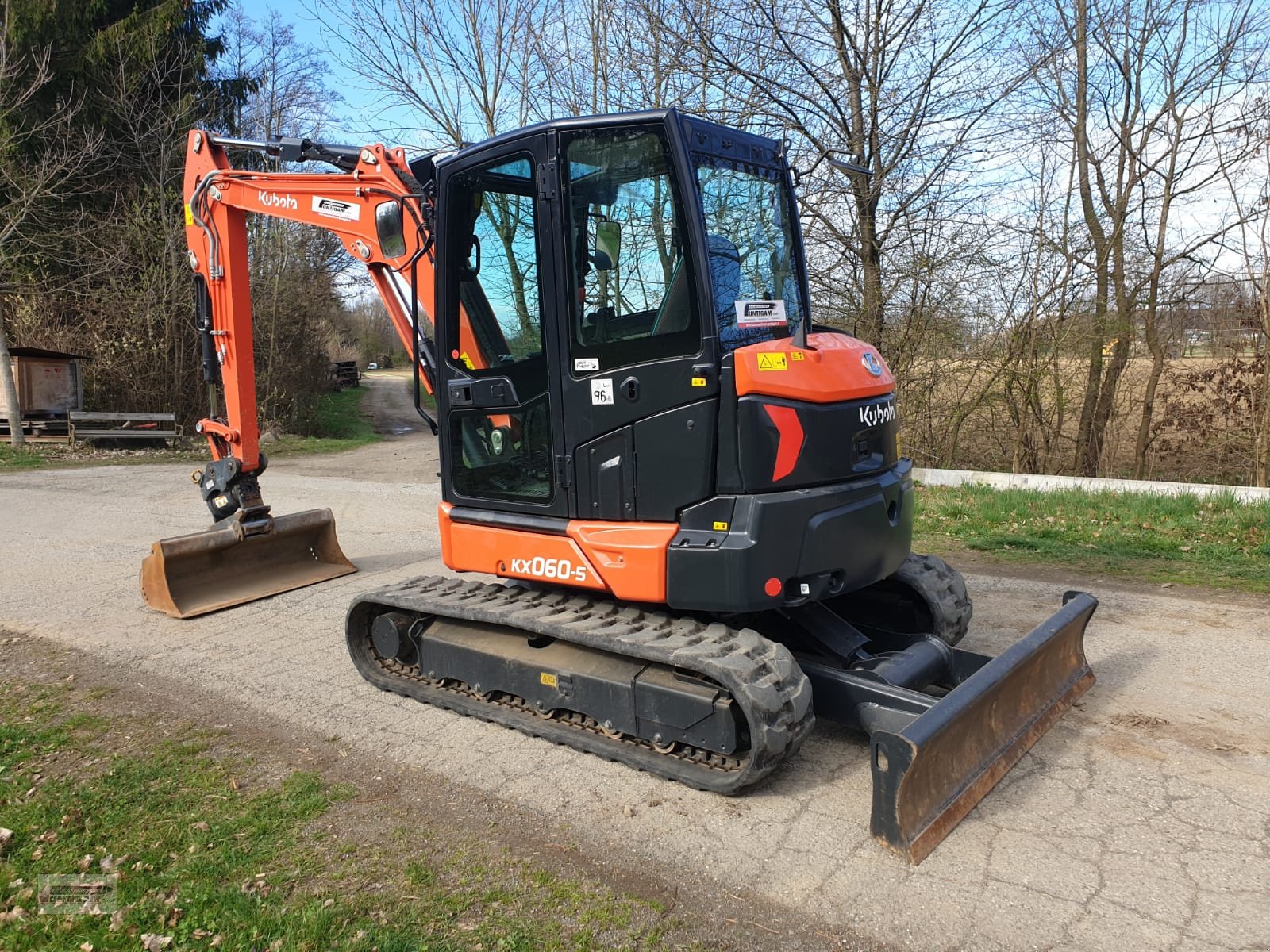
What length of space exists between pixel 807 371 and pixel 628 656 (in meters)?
1.40

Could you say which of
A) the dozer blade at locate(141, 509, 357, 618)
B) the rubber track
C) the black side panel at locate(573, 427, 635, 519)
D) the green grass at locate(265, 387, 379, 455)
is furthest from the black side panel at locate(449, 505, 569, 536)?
the green grass at locate(265, 387, 379, 455)

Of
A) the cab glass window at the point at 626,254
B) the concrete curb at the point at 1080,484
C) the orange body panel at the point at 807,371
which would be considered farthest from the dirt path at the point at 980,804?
the concrete curb at the point at 1080,484

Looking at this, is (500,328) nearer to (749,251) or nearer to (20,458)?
(749,251)

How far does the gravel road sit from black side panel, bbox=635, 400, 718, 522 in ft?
3.80

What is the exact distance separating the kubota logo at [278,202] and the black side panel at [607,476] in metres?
2.99

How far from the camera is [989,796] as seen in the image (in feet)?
11.9

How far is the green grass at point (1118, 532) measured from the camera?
23.5ft

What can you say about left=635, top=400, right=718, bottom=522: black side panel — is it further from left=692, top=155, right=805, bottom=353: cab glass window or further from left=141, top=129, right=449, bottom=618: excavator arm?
left=141, top=129, right=449, bottom=618: excavator arm

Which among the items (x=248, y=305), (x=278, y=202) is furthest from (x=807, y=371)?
(x=248, y=305)

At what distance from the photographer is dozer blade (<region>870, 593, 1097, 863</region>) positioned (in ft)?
10.5

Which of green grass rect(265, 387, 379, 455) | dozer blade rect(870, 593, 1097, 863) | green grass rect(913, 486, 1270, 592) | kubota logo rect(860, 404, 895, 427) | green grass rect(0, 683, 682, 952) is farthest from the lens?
green grass rect(265, 387, 379, 455)

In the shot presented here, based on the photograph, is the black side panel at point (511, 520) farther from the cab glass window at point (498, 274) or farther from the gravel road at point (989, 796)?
the gravel road at point (989, 796)

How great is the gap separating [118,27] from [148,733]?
2018 cm

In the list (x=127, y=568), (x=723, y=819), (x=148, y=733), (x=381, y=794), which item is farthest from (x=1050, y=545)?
(x=127, y=568)
